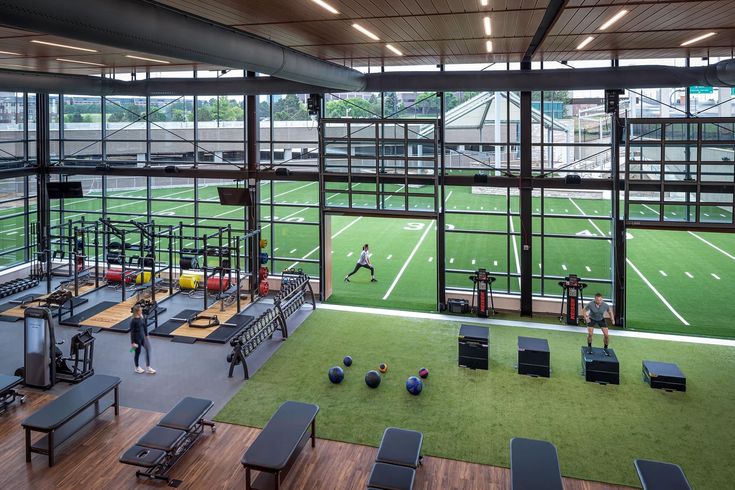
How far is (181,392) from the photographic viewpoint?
10117 millimetres

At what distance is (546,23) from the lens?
8.62m

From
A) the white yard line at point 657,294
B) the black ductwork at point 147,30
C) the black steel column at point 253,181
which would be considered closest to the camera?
the black ductwork at point 147,30

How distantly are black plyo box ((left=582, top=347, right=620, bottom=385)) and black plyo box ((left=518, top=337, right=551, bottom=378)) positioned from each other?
724 mm

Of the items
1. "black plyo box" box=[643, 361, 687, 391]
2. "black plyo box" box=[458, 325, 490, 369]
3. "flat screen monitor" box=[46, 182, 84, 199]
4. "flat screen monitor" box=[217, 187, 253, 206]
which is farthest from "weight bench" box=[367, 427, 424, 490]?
"flat screen monitor" box=[46, 182, 84, 199]

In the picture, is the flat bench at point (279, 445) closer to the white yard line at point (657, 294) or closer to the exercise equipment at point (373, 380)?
the exercise equipment at point (373, 380)

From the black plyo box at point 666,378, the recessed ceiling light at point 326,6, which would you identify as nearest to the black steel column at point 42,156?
the recessed ceiling light at point 326,6

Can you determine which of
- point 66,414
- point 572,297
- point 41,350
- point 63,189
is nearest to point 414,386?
point 66,414

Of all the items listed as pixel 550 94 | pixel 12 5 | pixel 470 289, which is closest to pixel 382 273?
pixel 470 289

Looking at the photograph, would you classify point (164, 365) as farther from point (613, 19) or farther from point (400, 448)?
point (613, 19)

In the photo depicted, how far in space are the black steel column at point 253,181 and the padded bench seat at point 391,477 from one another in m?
9.88

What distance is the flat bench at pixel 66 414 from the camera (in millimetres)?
7660

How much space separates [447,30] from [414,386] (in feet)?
20.3

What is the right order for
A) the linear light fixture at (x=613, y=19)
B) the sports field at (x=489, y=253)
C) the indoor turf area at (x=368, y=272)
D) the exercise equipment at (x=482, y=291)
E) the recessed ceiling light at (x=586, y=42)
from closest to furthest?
the indoor turf area at (x=368, y=272), the linear light fixture at (x=613, y=19), the recessed ceiling light at (x=586, y=42), the exercise equipment at (x=482, y=291), the sports field at (x=489, y=253)

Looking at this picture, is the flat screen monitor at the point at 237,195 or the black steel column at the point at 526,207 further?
the flat screen monitor at the point at 237,195
